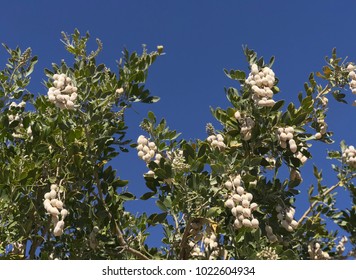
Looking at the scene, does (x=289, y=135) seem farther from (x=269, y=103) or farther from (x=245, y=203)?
(x=245, y=203)

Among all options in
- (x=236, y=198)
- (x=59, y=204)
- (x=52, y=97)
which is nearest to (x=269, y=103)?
(x=236, y=198)

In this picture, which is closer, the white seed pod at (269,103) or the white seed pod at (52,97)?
the white seed pod at (52,97)

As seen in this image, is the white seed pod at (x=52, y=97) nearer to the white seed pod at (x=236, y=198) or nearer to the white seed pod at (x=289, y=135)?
the white seed pod at (x=236, y=198)

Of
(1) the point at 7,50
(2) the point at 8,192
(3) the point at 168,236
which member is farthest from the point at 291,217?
(1) the point at 7,50

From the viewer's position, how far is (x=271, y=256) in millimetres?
3975

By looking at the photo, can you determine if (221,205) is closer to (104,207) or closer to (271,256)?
(271,256)

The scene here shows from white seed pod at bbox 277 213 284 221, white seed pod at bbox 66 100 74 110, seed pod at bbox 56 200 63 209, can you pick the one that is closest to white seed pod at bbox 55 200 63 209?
seed pod at bbox 56 200 63 209

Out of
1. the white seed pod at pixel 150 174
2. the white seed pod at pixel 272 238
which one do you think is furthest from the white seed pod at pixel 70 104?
the white seed pod at pixel 272 238

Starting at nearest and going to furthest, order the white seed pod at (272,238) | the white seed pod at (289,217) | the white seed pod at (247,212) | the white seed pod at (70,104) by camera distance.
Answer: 1. the white seed pod at (247,212)
2. the white seed pod at (70,104)
3. the white seed pod at (272,238)
4. the white seed pod at (289,217)

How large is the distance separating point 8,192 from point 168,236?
1.30 meters

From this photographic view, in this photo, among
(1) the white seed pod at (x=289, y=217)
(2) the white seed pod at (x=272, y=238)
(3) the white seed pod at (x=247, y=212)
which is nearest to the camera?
(3) the white seed pod at (x=247, y=212)

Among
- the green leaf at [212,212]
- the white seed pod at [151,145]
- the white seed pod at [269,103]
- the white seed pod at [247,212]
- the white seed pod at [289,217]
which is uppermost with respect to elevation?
the white seed pod at [269,103]

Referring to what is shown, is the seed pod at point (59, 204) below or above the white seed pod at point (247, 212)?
above

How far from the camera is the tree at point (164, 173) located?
4270 mm
